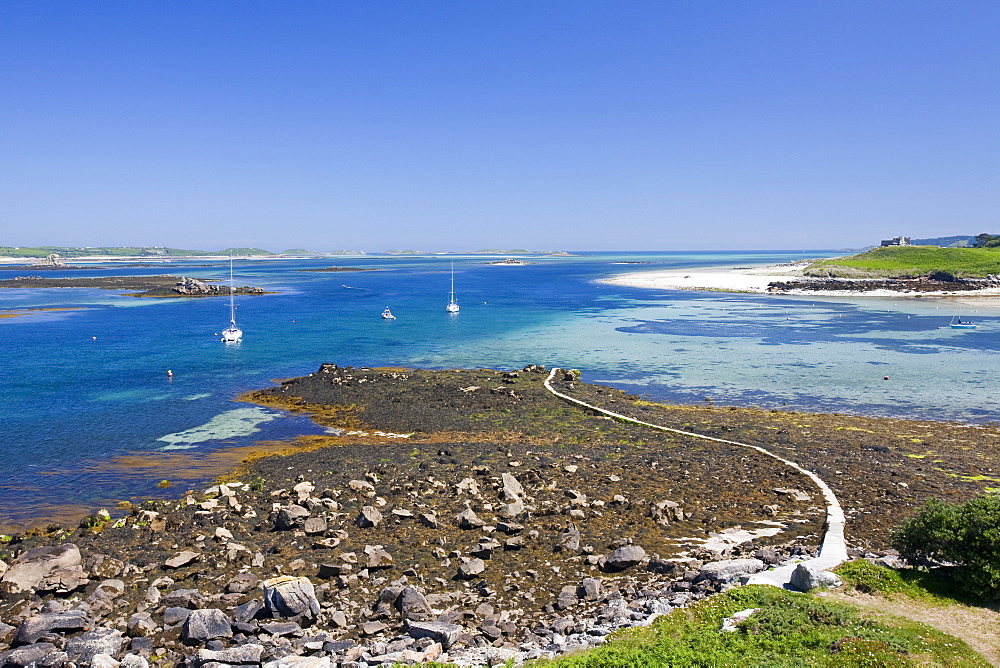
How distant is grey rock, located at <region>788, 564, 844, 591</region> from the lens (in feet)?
42.7

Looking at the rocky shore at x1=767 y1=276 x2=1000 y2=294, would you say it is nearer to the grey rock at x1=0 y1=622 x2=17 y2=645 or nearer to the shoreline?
the shoreline

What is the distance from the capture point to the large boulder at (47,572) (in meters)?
14.3

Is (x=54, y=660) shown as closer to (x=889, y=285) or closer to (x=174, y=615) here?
(x=174, y=615)

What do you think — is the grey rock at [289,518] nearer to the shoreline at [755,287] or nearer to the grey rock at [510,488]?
the grey rock at [510,488]

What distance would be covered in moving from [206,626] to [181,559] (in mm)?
3726

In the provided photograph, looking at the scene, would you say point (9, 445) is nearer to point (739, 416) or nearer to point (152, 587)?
point (152, 587)

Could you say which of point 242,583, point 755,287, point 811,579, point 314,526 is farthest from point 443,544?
point 755,287

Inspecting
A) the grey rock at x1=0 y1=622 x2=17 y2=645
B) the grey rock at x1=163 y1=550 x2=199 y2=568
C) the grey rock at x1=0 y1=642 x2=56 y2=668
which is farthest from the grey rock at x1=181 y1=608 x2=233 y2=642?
the grey rock at x1=0 y1=622 x2=17 y2=645

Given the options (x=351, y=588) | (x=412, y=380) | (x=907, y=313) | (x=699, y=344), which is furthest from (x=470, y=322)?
(x=351, y=588)

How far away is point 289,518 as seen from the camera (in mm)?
17531

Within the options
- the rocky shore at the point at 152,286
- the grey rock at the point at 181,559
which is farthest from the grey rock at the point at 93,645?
the rocky shore at the point at 152,286

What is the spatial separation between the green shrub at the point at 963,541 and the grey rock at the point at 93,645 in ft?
54.1

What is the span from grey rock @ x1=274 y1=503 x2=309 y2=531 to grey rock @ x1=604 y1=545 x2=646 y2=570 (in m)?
8.49

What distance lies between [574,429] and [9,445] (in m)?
25.5
